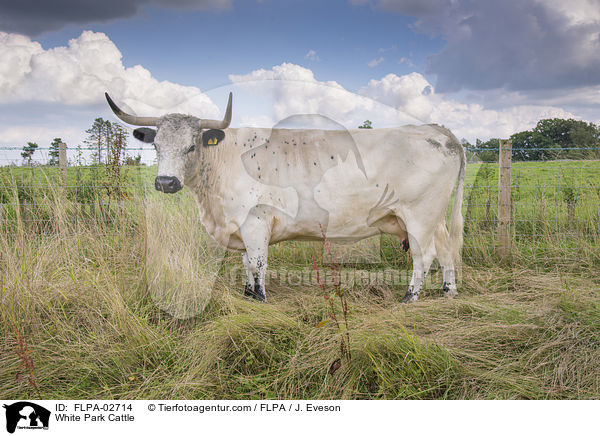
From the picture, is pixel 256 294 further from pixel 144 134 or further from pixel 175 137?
pixel 144 134

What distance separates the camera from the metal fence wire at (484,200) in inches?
196

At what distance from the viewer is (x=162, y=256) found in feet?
12.0

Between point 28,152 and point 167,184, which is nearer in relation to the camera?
point 167,184

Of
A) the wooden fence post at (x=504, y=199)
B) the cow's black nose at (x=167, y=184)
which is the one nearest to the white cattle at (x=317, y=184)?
the cow's black nose at (x=167, y=184)

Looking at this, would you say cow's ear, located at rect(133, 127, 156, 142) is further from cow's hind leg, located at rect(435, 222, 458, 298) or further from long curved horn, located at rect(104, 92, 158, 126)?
cow's hind leg, located at rect(435, 222, 458, 298)

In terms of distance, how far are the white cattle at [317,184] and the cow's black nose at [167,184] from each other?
384 mm

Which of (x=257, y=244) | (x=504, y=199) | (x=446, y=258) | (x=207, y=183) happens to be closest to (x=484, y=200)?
(x=504, y=199)

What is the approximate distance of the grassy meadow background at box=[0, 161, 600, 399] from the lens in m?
2.47

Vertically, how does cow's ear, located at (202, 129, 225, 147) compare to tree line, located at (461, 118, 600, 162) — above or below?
below

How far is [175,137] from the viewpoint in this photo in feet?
11.9
